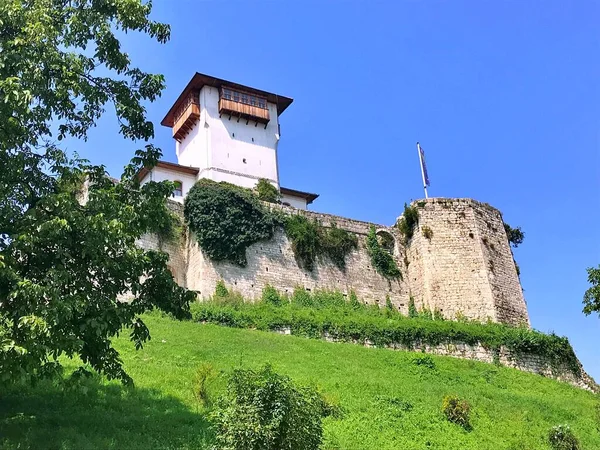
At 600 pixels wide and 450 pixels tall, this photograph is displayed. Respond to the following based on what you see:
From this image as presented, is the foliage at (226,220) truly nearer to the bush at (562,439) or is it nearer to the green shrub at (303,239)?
the green shrub at (303,239)

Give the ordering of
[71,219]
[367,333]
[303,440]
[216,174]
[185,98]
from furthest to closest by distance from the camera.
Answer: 1. [185,98]
2. [216,174]
3. [367,333]
4. [303,440]
5. [71,219]

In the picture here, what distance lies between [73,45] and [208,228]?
18.1m

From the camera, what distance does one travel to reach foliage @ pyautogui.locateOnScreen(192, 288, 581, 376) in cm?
2378

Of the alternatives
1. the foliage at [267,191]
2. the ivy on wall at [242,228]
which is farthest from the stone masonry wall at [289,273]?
the foliage at [267,191]

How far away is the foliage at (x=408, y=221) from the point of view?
32722mm

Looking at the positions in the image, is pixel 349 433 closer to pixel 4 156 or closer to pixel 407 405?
pixel 407 405

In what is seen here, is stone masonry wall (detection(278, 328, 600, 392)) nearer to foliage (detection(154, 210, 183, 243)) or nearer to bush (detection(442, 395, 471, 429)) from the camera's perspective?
bush (detection(442, 395, 471, 429))

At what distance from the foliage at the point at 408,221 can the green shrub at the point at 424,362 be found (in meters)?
12.3

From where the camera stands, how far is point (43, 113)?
414 inches

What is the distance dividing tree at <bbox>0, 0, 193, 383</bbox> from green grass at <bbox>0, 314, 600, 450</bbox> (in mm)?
1429


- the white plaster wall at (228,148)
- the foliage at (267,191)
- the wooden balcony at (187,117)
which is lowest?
the foliage at (267,191)

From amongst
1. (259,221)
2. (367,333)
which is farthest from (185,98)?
(367,333)

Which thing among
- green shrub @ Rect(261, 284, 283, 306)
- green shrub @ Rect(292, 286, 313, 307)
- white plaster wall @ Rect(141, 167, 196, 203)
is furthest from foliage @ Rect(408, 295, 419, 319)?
white plaster wall @ Rect(141, 167, 196, 203)

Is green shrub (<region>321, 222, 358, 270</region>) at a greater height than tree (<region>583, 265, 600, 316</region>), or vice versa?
green shrub (<region>321, 222, 358, 270</region>)
